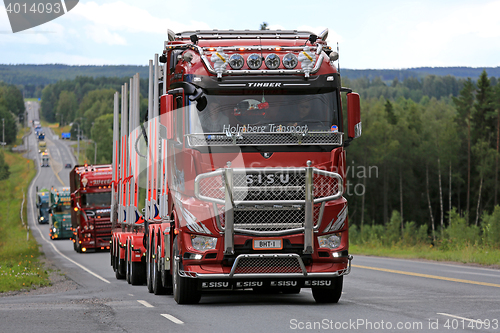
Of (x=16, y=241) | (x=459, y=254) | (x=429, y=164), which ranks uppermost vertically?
(x=459, y=254)

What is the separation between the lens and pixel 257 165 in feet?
39.1

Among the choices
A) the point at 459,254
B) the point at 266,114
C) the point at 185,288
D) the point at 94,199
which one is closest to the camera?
the point at 266,114

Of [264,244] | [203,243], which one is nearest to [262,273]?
[264,244]

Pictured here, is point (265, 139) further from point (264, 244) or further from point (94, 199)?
point (94, 199)


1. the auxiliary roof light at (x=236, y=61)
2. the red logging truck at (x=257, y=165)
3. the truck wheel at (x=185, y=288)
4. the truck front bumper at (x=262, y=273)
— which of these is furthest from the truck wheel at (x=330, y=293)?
the auxiliary roof light at (x=236, y=61)

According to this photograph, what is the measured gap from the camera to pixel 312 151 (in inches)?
477

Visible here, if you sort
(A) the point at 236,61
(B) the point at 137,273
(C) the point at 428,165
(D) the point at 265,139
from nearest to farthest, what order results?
(D) the point at 265,139 → (A) the point at 236,61 → (B) the point at 137,273 → (C) the point at 428,165

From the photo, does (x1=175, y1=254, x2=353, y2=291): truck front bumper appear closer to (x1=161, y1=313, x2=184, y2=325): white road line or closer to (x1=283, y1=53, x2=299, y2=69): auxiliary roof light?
(x1=161, y1=313, x2=184, y2=325): white road line

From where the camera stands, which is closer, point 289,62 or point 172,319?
point 172,319

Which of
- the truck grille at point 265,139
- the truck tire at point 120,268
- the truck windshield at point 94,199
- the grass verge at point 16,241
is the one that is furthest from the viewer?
the truck windshield at point 94,199

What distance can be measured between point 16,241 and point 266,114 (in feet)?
144

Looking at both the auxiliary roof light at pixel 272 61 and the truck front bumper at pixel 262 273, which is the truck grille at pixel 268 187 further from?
the auxiliary roof light at pixel 272 61

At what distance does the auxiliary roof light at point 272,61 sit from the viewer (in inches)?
487

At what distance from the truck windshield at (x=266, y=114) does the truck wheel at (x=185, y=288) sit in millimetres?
2103
